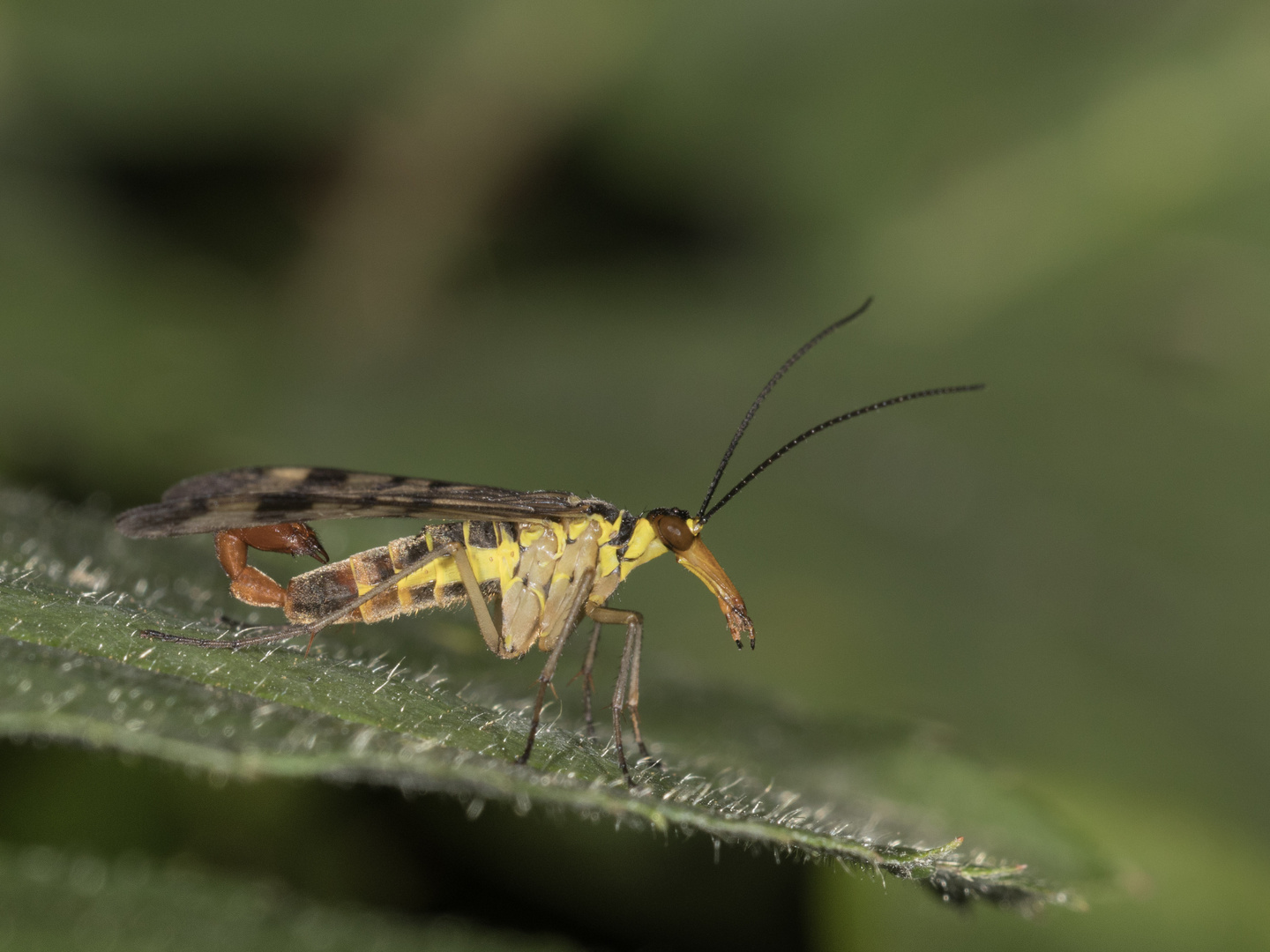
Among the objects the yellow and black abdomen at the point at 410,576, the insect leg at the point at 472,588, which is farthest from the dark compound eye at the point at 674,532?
the insect leg at the point at 472,588

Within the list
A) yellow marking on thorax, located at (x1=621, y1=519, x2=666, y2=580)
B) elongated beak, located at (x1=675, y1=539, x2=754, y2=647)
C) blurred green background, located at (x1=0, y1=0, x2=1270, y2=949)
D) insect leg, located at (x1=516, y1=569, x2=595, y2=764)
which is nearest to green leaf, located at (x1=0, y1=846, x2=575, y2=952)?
insect leg, located at (x1=516, y1=569, x2=595, y2=764)

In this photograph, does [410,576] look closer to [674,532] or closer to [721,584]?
[674,532]

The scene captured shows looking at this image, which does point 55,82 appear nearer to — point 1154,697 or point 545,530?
point 545,530

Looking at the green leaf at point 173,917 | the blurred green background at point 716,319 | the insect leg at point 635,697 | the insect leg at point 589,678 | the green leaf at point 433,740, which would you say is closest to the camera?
the green leaf at point 433,740

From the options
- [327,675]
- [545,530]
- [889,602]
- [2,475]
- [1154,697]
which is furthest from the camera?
[2,475]

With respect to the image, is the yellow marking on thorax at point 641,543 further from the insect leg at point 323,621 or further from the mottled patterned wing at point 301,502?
the insect leg at point 323,621

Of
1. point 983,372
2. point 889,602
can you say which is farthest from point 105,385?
point 983,372
